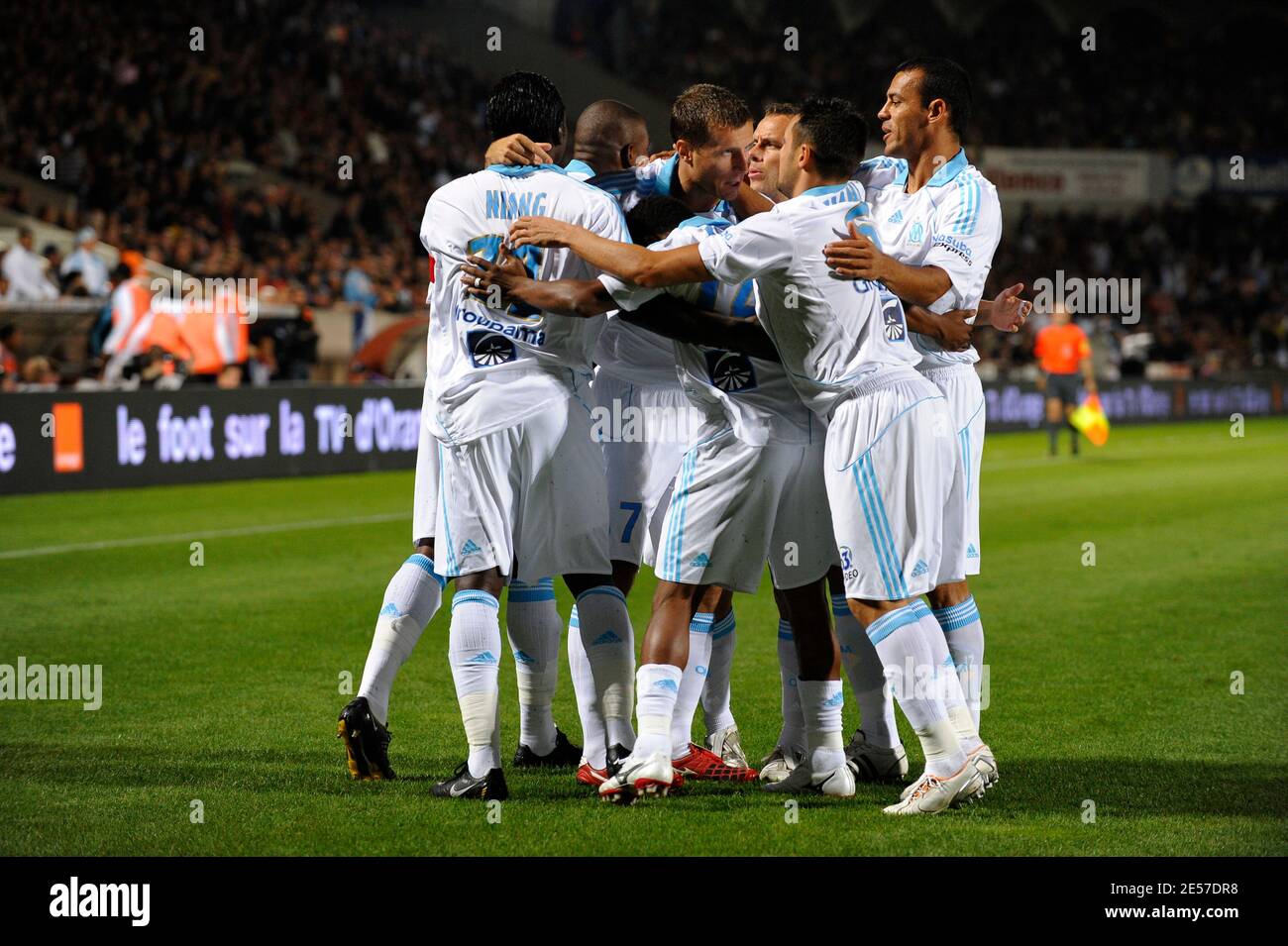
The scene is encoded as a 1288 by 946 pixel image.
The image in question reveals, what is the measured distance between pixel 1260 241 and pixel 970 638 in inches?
1562

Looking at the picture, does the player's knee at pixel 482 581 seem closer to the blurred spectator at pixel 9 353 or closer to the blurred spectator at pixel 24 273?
the blurred spectator at pixel 9 353

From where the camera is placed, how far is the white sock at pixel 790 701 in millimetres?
5641

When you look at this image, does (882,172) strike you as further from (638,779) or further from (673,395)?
(638,779)

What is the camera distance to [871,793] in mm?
5293

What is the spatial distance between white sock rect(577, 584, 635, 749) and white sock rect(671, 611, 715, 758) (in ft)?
0.56

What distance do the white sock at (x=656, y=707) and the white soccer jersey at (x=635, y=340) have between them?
1329mm

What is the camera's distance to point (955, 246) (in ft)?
16.9

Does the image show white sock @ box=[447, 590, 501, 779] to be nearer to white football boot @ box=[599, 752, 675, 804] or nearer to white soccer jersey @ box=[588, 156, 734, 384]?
white football boot @ box=[599, 752, 675, 804]

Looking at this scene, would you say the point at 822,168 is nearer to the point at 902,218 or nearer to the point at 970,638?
the point at 902,218

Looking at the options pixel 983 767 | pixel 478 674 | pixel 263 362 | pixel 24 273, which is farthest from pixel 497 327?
pixel 24 273

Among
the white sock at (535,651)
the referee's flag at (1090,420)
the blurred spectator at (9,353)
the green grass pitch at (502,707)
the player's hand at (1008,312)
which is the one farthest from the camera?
the referee's flag at (1090,420)

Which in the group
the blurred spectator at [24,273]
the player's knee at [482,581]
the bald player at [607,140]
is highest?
the blurred spectator at [24,273]
